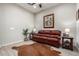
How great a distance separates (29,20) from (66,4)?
105 cm

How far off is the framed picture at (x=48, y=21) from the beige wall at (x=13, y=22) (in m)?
0.36

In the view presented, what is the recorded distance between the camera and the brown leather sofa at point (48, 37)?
7.84 feet

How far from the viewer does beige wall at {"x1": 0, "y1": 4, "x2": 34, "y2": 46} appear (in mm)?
2350

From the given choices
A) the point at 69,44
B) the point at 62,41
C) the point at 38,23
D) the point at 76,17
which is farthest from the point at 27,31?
the point at 76,17

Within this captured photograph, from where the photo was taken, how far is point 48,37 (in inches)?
96.8

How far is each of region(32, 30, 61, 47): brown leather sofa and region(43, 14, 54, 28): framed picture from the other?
0.17 meters

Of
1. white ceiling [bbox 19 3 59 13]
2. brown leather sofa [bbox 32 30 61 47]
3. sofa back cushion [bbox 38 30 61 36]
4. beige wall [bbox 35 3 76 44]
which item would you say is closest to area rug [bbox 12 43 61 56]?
brown leather sofa [bbox 32 30 61 47]

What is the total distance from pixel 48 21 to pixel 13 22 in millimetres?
940

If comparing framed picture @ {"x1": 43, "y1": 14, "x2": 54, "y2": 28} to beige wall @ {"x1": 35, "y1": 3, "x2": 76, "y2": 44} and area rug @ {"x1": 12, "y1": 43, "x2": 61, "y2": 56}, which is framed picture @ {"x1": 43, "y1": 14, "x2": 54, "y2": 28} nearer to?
beige wall @ {"x1": 35, "y1": 3, "x2": 76, "y2": 44}

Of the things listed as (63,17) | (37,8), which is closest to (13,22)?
(37,8)

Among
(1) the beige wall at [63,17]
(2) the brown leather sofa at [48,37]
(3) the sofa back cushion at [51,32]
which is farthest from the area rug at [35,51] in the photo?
(1) the beige wall at [63,17]

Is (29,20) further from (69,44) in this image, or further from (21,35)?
(69,44)

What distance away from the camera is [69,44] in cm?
236

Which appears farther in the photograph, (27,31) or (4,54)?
(27,31)
